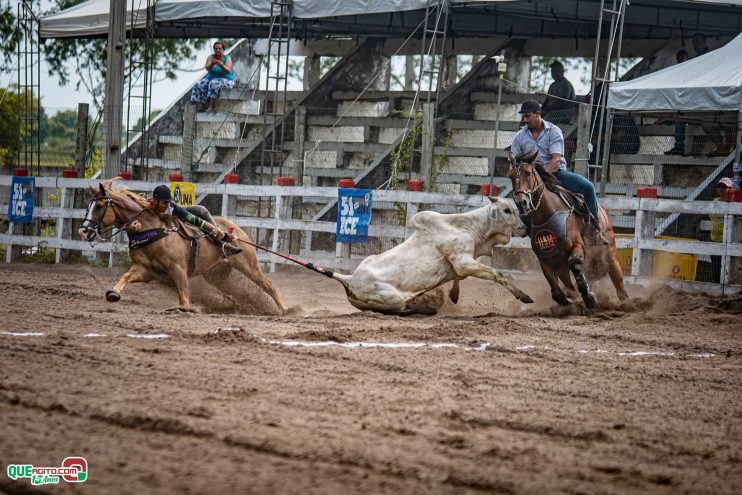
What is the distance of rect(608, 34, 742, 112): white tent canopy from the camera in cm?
1455

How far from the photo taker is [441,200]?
14.6 m

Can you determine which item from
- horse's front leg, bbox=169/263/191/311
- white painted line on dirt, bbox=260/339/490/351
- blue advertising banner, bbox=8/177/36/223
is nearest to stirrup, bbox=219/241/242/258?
horse's front leg, bbox=169/263/191/311

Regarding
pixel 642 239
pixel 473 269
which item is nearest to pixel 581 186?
pixel 473 269

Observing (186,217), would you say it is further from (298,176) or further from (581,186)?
(298,176)

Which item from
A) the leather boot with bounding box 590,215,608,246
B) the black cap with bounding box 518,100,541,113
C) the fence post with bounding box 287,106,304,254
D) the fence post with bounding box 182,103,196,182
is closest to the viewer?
the black cap with bounding box 518,100,541,113

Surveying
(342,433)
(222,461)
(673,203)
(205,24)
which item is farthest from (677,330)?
(205,24)

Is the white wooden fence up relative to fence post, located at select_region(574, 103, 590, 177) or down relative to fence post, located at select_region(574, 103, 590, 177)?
down

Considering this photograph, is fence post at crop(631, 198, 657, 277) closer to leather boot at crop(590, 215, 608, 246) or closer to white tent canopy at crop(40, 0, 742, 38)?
leather boot at crop(590, 215, 608, 246)

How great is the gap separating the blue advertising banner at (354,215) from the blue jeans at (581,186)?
395 centimetres

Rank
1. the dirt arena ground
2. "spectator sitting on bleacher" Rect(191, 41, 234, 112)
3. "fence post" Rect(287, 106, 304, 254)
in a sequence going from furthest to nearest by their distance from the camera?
"spectator sitting on bleacher" Rect(191, 41, 234, 112)
"fence post" Rect(287, 106, 304, 254)
the dirt arena ground

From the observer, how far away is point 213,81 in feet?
79.3

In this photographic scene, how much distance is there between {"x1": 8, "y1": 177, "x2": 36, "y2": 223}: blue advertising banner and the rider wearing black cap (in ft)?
27.2

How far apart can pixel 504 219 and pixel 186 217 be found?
3596 mm

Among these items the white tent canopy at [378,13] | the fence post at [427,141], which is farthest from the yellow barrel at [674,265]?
the white tent canopy at [378,13]
